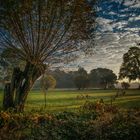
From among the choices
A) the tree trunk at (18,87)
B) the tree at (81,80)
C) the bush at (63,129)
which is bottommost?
the bush at (63,129)

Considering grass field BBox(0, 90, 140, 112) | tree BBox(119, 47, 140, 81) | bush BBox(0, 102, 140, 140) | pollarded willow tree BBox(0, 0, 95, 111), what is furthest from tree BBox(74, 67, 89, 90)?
bush BBox(0, 102, 140, 140)

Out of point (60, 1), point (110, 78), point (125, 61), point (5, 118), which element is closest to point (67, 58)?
point (60, 1)

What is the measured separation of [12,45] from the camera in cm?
2362

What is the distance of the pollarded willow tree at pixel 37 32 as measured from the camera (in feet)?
70.1

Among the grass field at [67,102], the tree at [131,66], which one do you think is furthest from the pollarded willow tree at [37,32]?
the tree at [131,66]

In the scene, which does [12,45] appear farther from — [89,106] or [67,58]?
[89,106]

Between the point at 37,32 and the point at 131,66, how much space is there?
71.9 meters

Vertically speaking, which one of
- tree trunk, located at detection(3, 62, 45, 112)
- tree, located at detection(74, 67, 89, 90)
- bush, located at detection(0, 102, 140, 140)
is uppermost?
tree, located at detection(74, 67, 89, 90)

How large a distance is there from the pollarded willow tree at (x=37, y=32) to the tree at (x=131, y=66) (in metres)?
63.5

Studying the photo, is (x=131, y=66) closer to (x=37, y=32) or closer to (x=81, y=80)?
(x=81, y=80)

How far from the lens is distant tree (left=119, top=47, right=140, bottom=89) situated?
285 ft

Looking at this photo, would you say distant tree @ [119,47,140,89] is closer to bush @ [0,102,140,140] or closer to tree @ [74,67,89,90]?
tree @ [74,67,89,90]

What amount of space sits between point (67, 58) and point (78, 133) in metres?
12.9

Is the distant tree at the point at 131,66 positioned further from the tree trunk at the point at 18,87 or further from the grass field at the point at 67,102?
the tree trunk at the point at 18,87
